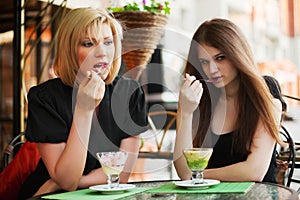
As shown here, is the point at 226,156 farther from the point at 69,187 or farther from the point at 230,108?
the point at 69,187

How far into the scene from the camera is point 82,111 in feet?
5.83

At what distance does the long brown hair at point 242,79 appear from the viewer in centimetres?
194

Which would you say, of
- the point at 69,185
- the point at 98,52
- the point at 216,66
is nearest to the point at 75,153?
the point at 69,185

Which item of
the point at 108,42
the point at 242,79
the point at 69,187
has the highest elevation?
the point at 108,42

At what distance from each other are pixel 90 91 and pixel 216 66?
49 cm

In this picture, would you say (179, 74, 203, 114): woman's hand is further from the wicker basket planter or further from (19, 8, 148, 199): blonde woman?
the wicker basket planter

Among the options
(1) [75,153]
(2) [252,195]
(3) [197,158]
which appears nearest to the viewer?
(2) [252,195]

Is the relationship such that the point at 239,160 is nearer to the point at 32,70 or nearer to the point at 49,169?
the point at 49,169

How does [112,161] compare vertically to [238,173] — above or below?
above

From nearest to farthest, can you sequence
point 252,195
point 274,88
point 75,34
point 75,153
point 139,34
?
point 252,195 < point 75,153 < point 75,34 < point 274,88 < point 139,34

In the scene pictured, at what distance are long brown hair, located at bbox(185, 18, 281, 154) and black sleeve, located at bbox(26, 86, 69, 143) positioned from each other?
0.56 meters

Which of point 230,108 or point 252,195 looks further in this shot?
point 230,108

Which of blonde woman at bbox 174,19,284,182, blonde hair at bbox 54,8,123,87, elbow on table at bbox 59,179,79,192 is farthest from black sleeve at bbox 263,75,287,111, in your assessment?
elbow on table at bbox 59,179,79,192

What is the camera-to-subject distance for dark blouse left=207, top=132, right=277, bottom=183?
2012 millimetres
